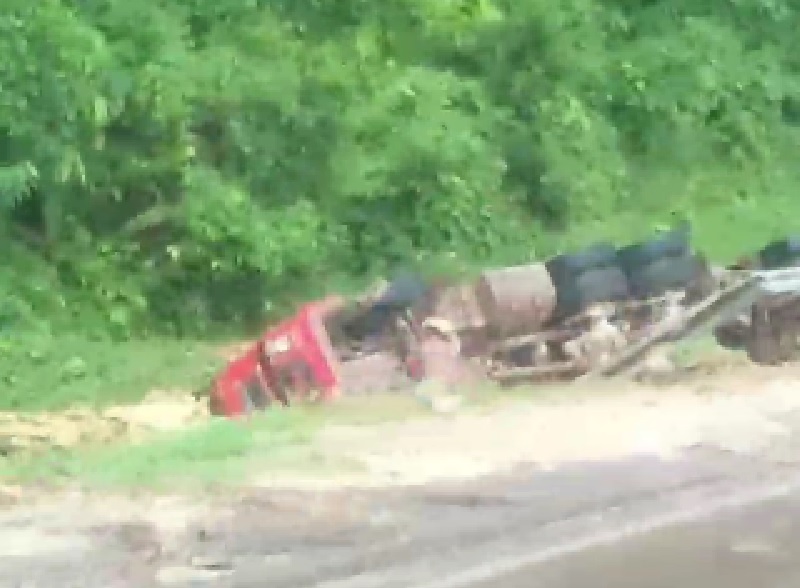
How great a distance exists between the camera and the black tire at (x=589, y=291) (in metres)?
12.8

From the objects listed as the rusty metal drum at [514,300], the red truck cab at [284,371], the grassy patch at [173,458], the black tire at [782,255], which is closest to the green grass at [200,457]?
the grassy patch at [173,458]

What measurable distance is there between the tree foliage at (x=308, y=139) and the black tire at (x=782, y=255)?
12.1ft

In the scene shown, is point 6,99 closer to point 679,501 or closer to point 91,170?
point 91,170

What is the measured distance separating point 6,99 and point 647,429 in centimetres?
578

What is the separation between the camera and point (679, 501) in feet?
27.6

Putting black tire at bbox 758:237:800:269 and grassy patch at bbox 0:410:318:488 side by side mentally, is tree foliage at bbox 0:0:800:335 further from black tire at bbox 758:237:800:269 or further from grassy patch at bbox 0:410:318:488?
grassy patch at bbox 0:410:318:488

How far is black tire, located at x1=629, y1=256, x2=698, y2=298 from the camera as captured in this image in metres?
13.4

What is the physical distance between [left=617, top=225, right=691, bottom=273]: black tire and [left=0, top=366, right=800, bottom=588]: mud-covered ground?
4.37 metres

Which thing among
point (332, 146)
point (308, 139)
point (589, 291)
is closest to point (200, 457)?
point (589, 291)

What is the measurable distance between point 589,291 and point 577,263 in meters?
0.28

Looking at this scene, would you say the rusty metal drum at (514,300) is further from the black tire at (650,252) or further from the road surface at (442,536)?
the road surface at (442,536)

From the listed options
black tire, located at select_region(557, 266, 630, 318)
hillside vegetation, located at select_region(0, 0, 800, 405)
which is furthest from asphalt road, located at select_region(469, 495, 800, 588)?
hillside vegetation, located at select_region(0, 0, 800, 405)

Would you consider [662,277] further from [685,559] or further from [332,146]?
[685,559]

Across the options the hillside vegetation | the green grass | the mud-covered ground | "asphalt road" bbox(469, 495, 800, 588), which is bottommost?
"asphalt road" bbox(469, 495, 800, 588)
